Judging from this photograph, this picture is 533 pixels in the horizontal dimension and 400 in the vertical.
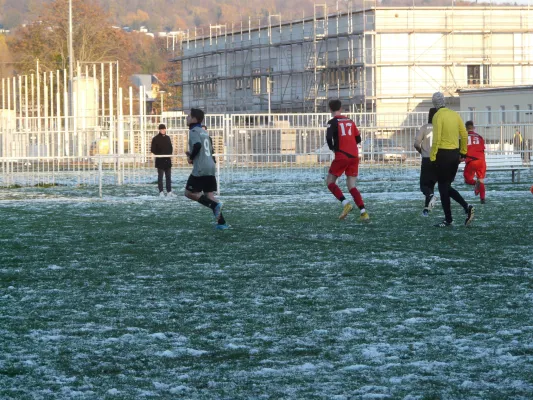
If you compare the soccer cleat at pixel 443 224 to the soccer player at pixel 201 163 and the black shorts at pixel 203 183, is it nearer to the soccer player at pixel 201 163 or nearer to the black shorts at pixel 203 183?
the soccer player at pixel 201 163

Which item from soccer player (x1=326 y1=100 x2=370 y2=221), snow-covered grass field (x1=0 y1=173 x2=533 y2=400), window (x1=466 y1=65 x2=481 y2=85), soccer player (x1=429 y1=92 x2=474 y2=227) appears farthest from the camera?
window (x1=466 y1=65 x2=481 y2=85)

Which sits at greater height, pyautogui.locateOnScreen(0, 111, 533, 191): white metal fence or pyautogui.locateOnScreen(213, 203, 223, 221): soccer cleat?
pyautogui.locateOnScreen(0, 111, 533, 191): white metal fence

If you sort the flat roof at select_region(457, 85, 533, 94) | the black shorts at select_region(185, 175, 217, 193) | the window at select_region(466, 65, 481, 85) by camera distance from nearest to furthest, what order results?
the black shorts at select_region(185, 175, 217, 193), the flat roof at select_region(457, 85, 533, 94), the window at select_region(466, 65, 481, 85)

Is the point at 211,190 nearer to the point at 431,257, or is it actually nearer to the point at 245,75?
→ the point at 431,257

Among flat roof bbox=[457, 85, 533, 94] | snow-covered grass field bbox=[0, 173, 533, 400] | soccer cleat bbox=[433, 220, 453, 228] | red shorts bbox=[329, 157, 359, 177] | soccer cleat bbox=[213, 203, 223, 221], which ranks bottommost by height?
snow-covered grass field bbox=[0, 173, 533, 400]

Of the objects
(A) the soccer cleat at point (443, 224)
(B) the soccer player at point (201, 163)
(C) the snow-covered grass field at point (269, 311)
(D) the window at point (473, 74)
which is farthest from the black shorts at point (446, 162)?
(D) the window at point (473, 74)

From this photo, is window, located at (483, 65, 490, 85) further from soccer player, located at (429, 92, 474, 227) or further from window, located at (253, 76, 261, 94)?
soccer player, located at (429, 92, 474, 227)

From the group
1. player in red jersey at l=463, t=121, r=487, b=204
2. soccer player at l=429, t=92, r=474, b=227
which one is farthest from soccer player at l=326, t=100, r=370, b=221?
player in red jersey at l=463, t=121, r=487, b=204

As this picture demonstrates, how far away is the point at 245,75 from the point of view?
7981 centimetres

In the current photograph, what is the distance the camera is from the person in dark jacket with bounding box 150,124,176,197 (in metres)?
24.7

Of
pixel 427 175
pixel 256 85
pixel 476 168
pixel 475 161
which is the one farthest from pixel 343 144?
pixel 256 85

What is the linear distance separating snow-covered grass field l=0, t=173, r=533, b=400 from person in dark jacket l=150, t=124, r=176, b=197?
8909 millimetres

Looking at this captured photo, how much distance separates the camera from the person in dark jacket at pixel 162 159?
2467 cm

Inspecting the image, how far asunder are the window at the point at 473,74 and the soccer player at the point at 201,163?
58074mm
